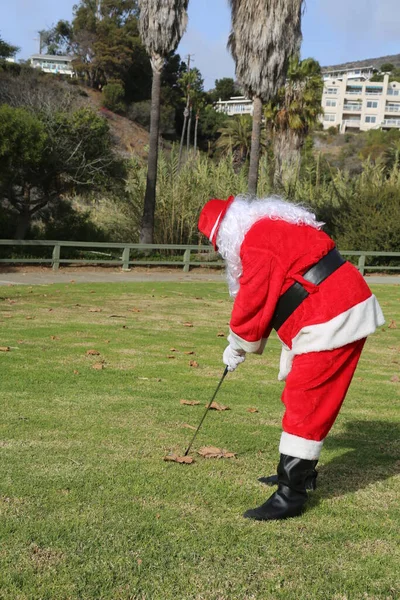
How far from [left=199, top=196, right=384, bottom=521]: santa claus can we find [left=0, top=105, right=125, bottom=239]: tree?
A: 19.0 m

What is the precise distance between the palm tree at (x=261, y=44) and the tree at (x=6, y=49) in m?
37.0

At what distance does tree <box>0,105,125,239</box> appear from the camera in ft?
70.8

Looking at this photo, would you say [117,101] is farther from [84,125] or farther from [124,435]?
[124,435]

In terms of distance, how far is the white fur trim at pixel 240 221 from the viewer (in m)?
3.99

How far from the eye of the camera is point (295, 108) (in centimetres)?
3362

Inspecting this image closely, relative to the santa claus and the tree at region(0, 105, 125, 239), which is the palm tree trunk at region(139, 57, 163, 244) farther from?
the santa claus

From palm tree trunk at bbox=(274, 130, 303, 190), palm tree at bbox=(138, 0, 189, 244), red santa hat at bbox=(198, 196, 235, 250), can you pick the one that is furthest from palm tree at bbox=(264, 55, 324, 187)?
red santa hat at bbox=(198, 196, 235, 250)

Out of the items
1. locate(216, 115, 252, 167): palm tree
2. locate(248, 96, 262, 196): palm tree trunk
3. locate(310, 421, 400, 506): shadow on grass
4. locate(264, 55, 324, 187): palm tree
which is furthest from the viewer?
locate(216, 115, 252, 167): palm tree

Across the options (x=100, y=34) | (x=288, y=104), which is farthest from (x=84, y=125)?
(x=100, y=34)

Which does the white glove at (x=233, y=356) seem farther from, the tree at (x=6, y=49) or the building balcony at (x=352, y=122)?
the building balcony at (x=352, y=122)

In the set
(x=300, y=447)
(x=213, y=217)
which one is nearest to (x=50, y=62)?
(x=213, y=217)

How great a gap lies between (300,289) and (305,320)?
0.55 ft

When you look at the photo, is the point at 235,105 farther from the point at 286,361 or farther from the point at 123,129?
the point at 286,361

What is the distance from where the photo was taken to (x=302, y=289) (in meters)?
3.79
